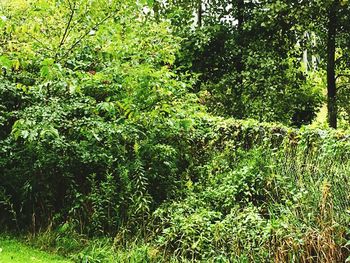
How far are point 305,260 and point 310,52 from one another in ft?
23.8

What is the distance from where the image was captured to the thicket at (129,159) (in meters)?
5.15

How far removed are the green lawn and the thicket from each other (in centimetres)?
23

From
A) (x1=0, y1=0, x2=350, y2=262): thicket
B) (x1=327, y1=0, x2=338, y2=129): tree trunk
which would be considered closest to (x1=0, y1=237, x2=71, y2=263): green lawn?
(x1=0, y1=0, x2=350, y2=262): thicket

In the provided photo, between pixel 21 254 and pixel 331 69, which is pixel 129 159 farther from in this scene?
pixel 331 69

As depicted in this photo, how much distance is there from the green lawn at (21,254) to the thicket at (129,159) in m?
0.23

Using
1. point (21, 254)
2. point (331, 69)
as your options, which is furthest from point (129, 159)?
point (331, 69)

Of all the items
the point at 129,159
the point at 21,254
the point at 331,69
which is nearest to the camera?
the point at 21,254

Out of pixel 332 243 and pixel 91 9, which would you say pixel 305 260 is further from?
pixel 91 9

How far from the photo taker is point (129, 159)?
6348mm

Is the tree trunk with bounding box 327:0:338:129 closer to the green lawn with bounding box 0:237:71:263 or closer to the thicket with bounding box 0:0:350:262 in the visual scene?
the thicket with bounding box 0:0:350:262

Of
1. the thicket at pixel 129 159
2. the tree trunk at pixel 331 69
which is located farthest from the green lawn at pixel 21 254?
the tree trunk at pixel 331 69

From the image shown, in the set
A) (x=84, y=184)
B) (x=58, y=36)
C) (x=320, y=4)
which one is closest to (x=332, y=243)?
(x=84, y=184)

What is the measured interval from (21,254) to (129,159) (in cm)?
189

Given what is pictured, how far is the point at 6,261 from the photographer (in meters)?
4.73
